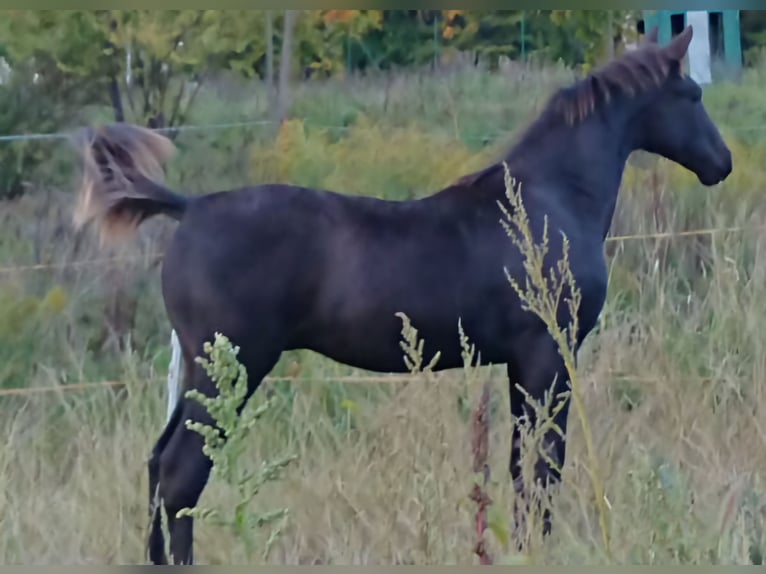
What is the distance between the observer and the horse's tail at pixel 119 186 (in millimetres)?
1546

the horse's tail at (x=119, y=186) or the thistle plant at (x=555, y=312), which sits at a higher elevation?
the horse's tail at (x=119, y=186)

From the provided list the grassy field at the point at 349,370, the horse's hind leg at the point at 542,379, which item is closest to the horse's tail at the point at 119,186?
the grassy field at the point at 349,370

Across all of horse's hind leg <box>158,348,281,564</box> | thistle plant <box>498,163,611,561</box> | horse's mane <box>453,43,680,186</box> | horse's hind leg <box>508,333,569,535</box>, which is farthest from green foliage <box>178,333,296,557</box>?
horse's mane <box>453,43,680,186</box>

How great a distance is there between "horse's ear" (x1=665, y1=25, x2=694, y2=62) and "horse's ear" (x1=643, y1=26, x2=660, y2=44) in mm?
29

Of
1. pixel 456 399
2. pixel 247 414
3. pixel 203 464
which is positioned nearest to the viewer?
pixel 247 414

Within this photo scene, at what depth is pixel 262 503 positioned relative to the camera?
1602 mm

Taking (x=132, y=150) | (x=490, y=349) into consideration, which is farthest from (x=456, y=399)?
(x=132, y=150)

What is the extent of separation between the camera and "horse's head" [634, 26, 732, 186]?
1682 millimetres

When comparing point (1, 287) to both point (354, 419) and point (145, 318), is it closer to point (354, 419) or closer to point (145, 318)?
point (145, 318)

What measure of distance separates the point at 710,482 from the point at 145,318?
3.21ft

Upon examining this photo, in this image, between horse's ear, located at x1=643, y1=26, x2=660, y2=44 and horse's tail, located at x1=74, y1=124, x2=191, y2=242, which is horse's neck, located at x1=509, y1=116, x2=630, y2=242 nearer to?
horse's ear, located at x1=643, y1=26, x2=660, y2=44

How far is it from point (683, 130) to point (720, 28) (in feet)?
0.59

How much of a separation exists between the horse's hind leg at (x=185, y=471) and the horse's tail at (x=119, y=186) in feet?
0.86

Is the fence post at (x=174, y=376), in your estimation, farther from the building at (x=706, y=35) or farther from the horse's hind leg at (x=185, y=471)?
the building at (x=706, y=35)
